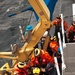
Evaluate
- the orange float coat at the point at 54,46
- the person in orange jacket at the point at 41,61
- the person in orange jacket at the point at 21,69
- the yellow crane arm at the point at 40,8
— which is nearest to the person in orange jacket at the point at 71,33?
the orange float coat at the point at 54,46

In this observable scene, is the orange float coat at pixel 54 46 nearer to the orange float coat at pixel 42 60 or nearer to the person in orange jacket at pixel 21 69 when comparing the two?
the orange float coat at pixel 42 60

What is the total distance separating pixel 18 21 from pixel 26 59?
665 centimetres

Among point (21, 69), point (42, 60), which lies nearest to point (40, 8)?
point (42, 60)

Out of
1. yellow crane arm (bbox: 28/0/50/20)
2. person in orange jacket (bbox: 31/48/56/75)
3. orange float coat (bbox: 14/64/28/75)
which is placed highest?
yellow crane arm (bbox: 28/0/50/20)

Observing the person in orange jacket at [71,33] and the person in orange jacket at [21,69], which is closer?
the person in orange jacket at [21,69]

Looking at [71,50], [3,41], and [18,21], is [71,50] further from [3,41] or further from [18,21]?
[18,21]

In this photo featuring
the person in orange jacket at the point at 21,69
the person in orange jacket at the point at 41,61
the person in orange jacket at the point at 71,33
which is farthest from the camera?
the person in orange jacket at the point at 71,33

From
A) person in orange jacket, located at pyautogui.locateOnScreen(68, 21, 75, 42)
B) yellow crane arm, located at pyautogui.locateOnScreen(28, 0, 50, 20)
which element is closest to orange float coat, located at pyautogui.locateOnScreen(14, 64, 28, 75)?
yellow crane arm, located at pyautogui.locateOnScreen(28, 0, 50, 20)

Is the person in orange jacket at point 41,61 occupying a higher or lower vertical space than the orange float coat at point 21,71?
higher

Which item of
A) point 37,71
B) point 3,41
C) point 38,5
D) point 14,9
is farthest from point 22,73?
point 14,9

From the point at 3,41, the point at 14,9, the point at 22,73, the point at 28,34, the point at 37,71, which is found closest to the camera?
the point at 37,71

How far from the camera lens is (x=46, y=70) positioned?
28.5ft

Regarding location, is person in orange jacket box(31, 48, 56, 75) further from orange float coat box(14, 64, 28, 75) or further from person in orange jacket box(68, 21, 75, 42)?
person in orange jacket box(68, 21, 75, 42)

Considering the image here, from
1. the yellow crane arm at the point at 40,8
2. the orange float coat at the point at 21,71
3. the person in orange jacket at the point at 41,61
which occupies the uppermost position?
the yellow crane arm at the point at 40,8
